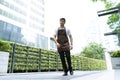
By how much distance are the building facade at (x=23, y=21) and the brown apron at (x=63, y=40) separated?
79.9ft

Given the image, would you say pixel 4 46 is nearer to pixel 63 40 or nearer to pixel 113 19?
pixel 63 40

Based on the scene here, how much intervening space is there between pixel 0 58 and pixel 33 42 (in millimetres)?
31376

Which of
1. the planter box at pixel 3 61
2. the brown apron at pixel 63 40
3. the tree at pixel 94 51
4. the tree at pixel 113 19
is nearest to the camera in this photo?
the brown apron at pixel 63 40

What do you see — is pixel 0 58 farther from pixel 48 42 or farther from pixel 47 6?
pixel 47 6

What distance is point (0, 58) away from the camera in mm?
5391

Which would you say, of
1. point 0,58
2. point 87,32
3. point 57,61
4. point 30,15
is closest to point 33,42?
point 30,15

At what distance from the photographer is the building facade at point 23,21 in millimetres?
28373

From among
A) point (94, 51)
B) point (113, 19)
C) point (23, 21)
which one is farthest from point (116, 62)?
point (23, 21)

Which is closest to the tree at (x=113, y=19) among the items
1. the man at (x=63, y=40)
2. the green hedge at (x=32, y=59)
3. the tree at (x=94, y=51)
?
the green hedge at (x=32, y=59)

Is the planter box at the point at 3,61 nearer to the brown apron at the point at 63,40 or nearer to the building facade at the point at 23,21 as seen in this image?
the brown apron at the point at 63,40

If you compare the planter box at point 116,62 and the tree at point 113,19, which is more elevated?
the tree at point 113,19

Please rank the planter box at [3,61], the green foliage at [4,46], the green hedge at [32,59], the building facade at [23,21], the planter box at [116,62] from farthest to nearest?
the building facade at [23,21]
the planter box at [116,62]
the green hedge at [32,59]
the green foliage at [4,46]
the planter box at [3,61]

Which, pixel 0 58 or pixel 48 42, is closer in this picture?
pixel 0 58

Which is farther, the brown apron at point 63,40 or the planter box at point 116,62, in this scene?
the planter box at point 116,62
